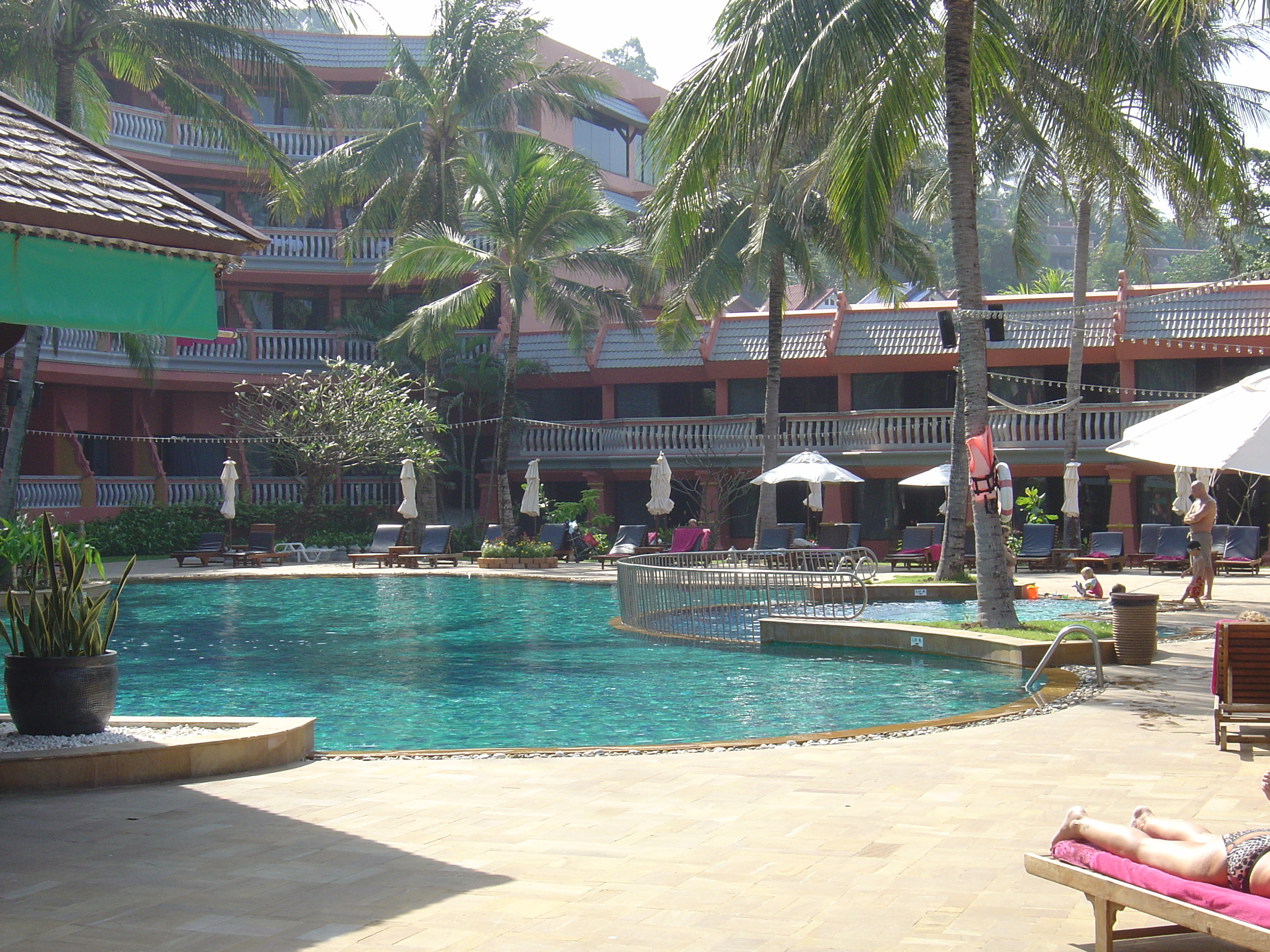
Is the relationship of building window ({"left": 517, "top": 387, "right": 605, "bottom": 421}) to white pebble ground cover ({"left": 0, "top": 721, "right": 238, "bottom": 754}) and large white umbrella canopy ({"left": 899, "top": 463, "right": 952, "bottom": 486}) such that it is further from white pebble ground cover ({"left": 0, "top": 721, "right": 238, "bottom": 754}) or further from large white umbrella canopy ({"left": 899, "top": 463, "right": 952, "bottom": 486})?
white pebble ground cover ({"left": 0, "top": 721, "right": 238, "bottom": 754})

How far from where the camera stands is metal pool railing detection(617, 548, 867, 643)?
50.5 feet

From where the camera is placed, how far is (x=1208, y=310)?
95.1 feet

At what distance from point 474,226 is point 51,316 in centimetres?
2943

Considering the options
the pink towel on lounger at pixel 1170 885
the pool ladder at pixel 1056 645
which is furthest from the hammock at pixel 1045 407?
the pink towel on lounger at pixel 1170 885

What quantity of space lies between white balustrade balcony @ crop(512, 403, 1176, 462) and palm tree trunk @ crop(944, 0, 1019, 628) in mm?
13785

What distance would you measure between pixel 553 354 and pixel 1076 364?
44.1 feet

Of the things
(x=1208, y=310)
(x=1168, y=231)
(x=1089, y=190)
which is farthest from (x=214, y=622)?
(x=1168, y=231)

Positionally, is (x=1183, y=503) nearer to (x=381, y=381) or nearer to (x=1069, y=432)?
(x=1069, y=432)

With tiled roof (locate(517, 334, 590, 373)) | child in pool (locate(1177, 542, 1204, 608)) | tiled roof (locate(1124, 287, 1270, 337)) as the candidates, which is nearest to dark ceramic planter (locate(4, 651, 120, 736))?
child in pool (locate(1177, 542, 1204, 608))

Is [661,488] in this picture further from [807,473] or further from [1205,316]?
[1205,316]

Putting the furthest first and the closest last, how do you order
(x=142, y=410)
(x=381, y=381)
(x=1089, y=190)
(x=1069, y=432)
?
1. (x=142, y=410)
2. (x=381, y=381)
3. (x=1069, y=432)
4. (x=1089, y=190)

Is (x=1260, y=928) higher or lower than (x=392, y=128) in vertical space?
lower

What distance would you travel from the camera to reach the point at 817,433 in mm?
30531

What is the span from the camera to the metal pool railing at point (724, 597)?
15406 mm
